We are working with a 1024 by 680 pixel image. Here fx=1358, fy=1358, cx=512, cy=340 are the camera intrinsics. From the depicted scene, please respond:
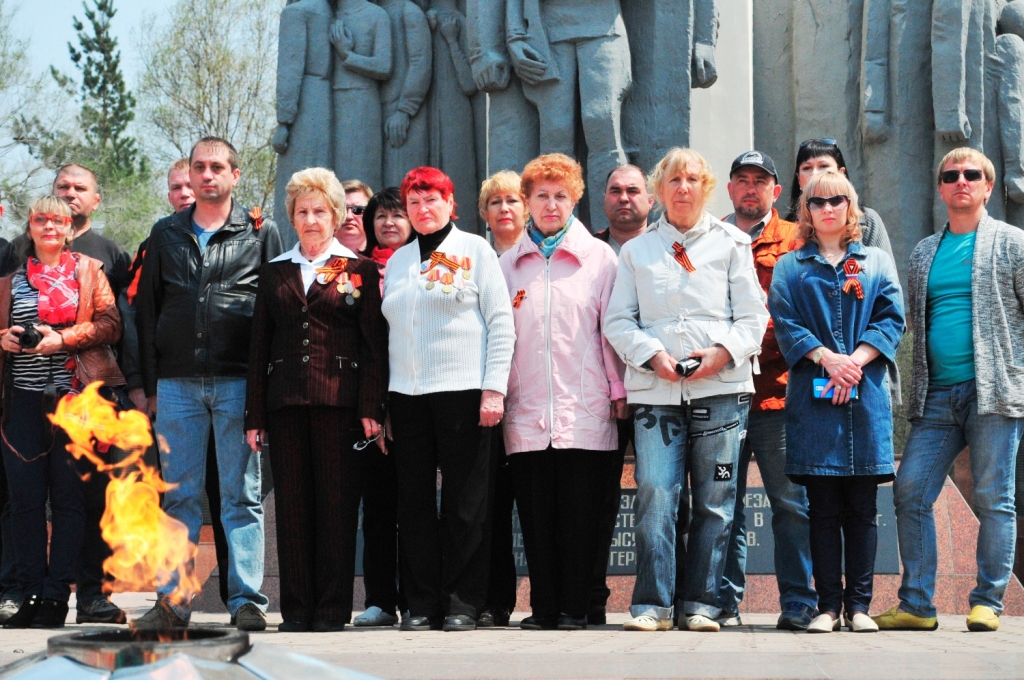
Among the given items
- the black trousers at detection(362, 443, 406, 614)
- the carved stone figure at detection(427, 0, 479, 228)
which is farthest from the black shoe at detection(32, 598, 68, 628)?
the carved stone figure at detection(427, 0, 479, 228)

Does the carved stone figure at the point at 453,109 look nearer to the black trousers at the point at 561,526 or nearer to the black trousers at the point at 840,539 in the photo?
the black trousers at the point at 561,526

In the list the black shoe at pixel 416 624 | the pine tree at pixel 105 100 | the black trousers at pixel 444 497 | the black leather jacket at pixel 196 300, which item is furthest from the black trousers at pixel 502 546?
the pine tree at pixel 105 100

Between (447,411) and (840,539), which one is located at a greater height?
(447,411)

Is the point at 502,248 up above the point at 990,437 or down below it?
above

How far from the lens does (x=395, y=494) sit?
5895mm

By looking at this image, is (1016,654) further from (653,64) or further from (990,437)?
(653,64)

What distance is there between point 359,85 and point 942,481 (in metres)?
6.47

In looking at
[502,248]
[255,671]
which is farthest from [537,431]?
[255,671]

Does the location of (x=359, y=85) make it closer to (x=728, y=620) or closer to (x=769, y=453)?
(x=769, y=453)

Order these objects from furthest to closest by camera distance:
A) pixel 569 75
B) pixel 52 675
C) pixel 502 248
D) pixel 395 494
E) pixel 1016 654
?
pixel 569 75
pixel 502 248
pixel 395 494
pixel 1016 654
pixel 52 675

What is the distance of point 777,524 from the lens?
5477 millimetres

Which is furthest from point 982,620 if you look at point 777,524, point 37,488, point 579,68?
point 579,68

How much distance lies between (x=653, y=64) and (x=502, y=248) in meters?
3.62

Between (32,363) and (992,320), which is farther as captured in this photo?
(32,363)
